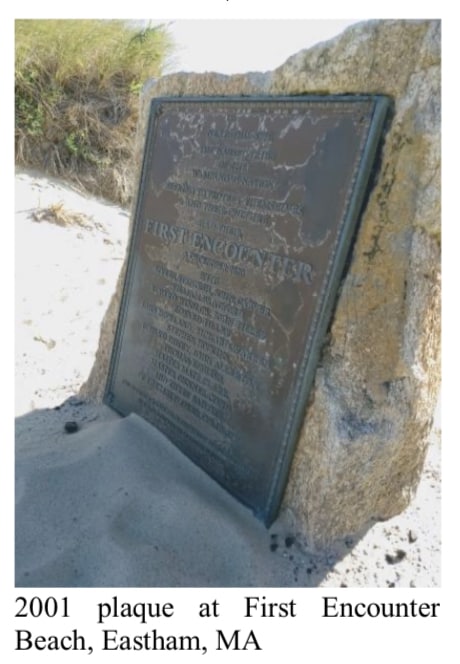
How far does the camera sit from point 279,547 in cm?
213

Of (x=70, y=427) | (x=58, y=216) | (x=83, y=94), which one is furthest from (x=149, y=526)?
(x=83, y=94)

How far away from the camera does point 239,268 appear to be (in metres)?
2.24

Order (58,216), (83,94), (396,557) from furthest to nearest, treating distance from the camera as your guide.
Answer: (83,94), (58,216), (396,557)

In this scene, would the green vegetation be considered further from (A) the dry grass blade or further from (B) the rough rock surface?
(B) the rough rock surface

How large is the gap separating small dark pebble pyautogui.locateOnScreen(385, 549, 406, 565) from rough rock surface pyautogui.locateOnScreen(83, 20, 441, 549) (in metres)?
0.12

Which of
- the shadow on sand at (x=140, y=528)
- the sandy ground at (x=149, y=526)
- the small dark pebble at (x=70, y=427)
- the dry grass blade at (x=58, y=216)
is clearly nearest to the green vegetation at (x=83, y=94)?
the dry grass blade at (x=58, y=216)

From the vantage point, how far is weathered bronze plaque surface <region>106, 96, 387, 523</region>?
1.95 metres

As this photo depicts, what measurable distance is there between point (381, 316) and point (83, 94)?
4819 mm

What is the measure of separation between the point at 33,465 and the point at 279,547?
994 millimetres

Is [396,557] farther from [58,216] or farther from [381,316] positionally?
[58,216]

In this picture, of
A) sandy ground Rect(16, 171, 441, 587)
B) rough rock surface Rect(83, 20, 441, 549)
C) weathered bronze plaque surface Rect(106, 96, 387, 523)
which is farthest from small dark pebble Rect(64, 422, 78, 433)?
rough rock surface Rect(83, 20, 441, 549)

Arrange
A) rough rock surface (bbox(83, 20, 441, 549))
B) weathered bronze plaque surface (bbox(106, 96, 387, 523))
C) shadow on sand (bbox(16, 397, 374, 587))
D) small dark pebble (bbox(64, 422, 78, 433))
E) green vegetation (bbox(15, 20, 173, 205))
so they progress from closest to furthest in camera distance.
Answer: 1. rough rock surface (bbox(83, 20, 441, 549))
2. weathered bronze plaque surface (bbox(106, 96, 387, 523))
3. shadow on sand (bbox(16, 397, 374, 587))
4. small dark pebble (bbox(64, 422, 78, 433))
5. green vegetation (bbox(15, 20, 173, 205))

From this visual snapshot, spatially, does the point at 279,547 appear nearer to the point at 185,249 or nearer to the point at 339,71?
the point at 185,249

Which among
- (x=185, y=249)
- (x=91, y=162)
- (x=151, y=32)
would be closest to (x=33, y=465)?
(x=185, y=249)
